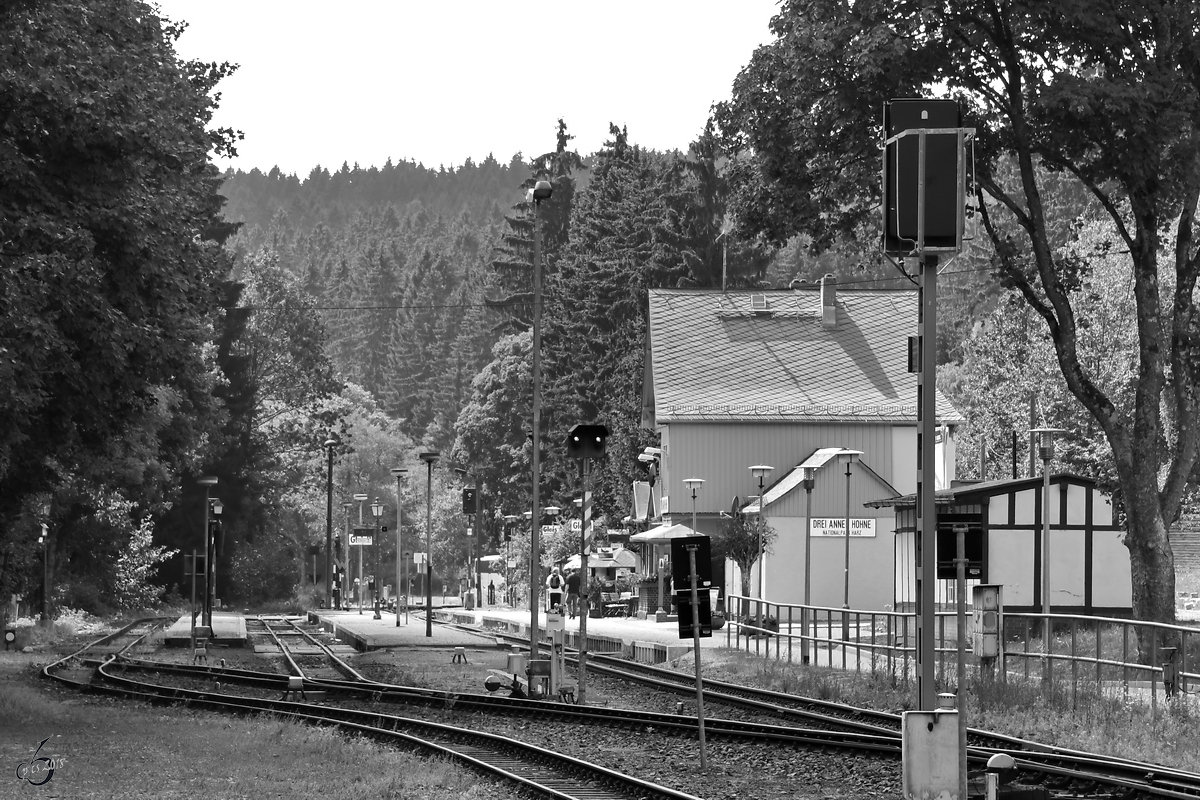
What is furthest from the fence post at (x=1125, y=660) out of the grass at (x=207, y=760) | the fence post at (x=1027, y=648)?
the grass at (x=207, y=760)

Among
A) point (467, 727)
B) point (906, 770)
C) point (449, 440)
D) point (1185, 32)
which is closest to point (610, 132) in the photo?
point (449, 440)

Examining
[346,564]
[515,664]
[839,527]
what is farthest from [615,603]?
[346,564]

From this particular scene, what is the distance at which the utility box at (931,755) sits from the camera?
11805 millimetres

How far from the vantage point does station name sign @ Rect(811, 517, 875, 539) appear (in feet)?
181

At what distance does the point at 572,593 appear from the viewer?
5975 centimetres

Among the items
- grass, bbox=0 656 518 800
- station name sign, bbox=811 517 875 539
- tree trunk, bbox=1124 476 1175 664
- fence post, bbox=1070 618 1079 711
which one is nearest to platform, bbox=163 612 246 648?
station name sign, bbox=811 517 875 539

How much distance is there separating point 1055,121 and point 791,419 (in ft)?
107

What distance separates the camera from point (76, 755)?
60.3 feet

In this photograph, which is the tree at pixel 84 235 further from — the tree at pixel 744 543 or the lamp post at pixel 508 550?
the lamp post at pixel 508 550

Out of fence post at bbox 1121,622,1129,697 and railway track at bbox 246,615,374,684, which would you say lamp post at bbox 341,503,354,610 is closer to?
railway track at bbox 246,615,374,684

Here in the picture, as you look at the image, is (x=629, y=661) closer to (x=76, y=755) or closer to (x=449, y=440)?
(x=76, y=755)

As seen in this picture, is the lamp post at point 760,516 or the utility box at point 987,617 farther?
the lamp post at point 760,516

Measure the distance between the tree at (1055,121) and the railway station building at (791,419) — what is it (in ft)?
80.3

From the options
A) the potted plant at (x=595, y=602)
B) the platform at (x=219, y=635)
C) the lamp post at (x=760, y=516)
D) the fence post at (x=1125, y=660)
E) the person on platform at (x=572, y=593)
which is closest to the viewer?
the fence post at (x=1125, y=660)
